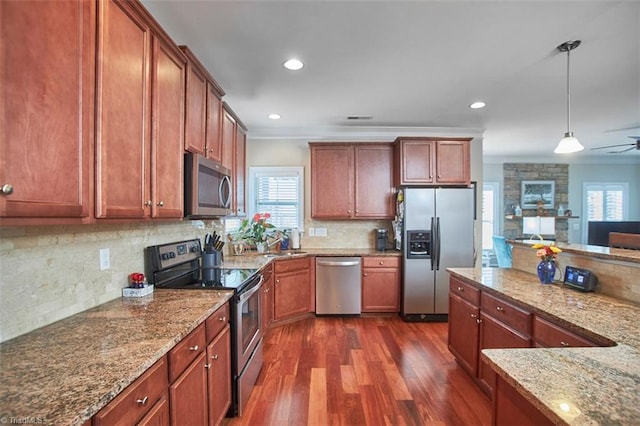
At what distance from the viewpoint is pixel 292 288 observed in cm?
388

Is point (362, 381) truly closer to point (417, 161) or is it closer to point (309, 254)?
point (309, 254)

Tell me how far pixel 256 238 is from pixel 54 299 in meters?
2.57

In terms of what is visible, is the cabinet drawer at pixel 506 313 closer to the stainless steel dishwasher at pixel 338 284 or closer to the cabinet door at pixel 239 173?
the stainless steel dishwasher at pixel 338 284

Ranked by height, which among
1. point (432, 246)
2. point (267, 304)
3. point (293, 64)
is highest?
point (293, 64)

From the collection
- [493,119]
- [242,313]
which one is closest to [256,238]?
[242,313]

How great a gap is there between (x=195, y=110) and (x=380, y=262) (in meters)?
2.86

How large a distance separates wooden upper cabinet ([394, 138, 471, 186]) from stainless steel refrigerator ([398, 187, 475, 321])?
23cm

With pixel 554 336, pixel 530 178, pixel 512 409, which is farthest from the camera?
pixel 530 178

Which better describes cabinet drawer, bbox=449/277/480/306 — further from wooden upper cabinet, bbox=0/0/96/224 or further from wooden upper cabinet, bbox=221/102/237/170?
wooden upper cabinet, bbox=0/0/96/224

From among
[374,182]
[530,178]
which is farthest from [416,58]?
[530,178]

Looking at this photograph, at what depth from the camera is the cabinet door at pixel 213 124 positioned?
96.7 inches

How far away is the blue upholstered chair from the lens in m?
6.04

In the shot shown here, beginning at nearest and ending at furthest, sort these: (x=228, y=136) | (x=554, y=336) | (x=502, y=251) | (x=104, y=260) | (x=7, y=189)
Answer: (x=7, y=189) → (x=554, y=336) → (x=104, y=260) → (x=228, y=136) → (x=502, y=251)

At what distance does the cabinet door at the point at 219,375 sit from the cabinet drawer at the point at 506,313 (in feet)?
5.86
